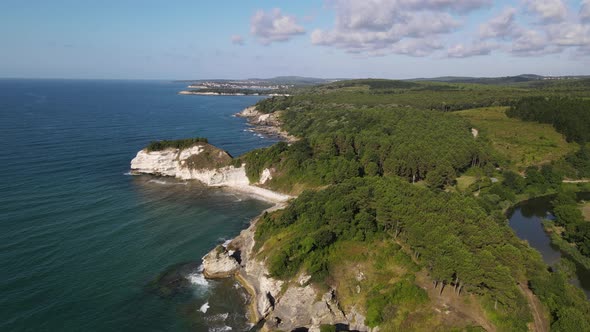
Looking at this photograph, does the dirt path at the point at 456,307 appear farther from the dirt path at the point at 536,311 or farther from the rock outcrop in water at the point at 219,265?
the rock outcrop in water at the point at 219,265

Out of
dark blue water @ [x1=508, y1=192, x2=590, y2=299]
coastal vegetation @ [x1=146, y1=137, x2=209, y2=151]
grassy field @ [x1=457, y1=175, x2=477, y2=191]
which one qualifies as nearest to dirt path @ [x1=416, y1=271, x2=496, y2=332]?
dark blue water @ [x1=508, y1=192, x2=590, y2=299]

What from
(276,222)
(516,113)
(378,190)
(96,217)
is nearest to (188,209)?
(96,217)

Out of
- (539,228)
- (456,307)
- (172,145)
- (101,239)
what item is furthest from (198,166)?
(539,228)

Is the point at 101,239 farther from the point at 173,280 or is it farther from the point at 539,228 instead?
the point at 539,228

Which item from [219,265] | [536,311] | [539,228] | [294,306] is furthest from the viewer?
[539,228]

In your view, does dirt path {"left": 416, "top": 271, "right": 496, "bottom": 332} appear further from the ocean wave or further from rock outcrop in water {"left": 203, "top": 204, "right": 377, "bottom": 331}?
the ocean wave

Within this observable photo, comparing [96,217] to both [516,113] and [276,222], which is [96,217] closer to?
[276,222]

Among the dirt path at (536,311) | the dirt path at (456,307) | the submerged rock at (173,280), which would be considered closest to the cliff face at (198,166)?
the submerged rock at (173,280)
